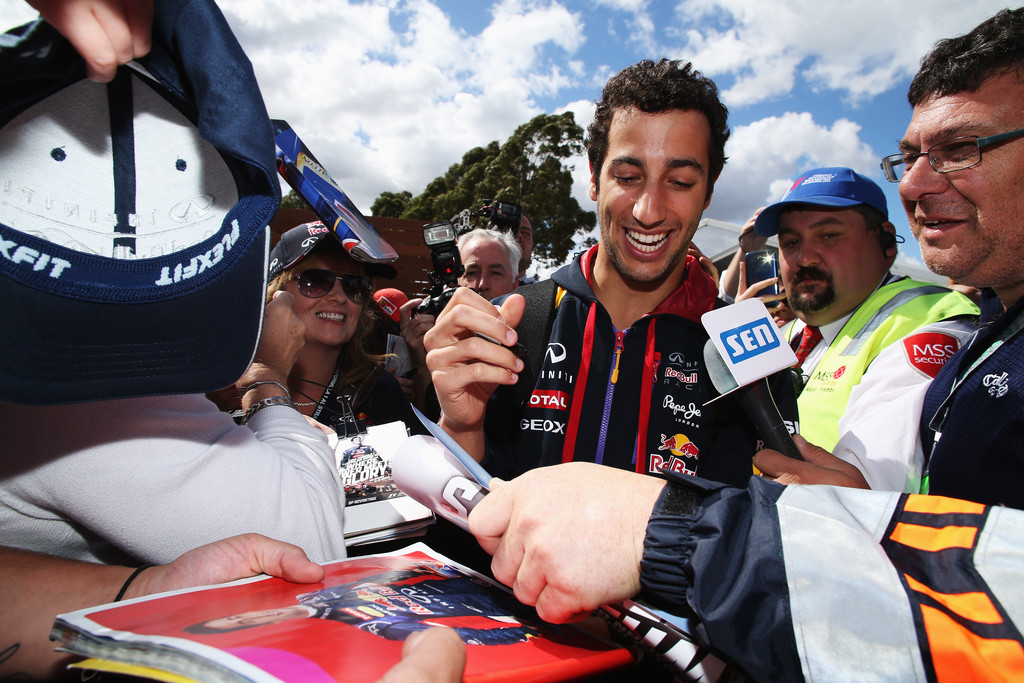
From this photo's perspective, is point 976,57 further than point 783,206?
No

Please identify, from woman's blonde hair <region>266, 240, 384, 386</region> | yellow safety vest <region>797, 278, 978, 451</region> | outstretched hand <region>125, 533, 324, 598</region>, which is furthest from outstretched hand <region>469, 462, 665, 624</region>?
woman's blonde hair <region>266, 240, 384, 386</region>

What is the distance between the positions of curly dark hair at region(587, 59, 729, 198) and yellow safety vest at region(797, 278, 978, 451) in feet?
4.54

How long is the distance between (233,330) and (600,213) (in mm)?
1619

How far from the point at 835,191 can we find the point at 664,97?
6.20ft

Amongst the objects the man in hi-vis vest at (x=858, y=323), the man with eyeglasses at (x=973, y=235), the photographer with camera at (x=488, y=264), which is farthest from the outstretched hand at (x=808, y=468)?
the photographer with camera at (x=488, y=264)

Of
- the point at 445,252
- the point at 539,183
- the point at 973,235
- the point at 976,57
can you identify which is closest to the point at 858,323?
the point at 973,235

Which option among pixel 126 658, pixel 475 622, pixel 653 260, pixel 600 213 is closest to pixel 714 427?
pixel 653 260

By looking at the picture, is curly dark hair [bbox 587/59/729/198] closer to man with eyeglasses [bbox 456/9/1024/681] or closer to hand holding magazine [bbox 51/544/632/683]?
man with eyeglasses [bbox 456/9/1024/681]

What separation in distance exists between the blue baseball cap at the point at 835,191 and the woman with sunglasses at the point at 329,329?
2698 millimetres

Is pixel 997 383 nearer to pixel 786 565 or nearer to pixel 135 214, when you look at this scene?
pixel 786 565

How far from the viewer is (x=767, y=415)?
1.52 metres

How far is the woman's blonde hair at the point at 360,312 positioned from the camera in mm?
3078

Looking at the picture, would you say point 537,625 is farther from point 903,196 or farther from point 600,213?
point 903,196

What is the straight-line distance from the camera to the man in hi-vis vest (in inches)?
80.4
